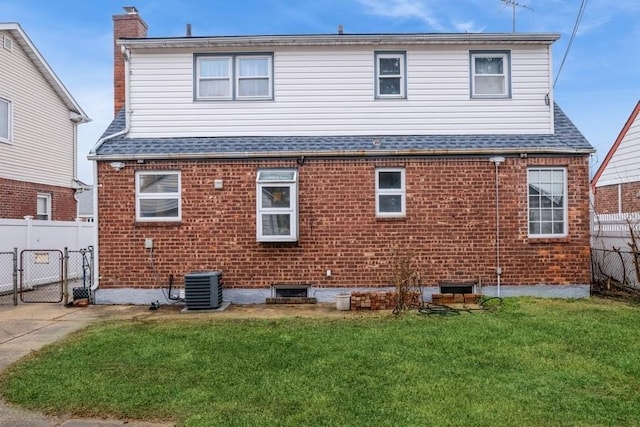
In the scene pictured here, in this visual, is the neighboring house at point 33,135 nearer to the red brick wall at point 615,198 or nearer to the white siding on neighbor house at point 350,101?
the white siding on neighbor house at point 350,101

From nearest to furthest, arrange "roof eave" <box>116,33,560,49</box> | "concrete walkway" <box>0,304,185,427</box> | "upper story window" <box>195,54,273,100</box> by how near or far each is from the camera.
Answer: "concrete walkway" <box>0,304,185,427</box> → "roof eave" <box>116,33,560,49</box> → "upper story window" <box>195,54,273,100</box>

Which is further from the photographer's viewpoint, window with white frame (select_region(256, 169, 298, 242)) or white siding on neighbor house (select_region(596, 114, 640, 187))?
white siding on neighbor house (select_region(596, 114, 640, 187))

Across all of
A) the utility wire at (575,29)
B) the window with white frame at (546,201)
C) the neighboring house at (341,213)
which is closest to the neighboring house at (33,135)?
the neighboring house at (341,213)

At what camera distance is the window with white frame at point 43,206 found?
16.8m

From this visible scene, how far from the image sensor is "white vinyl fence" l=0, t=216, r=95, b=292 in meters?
12.3

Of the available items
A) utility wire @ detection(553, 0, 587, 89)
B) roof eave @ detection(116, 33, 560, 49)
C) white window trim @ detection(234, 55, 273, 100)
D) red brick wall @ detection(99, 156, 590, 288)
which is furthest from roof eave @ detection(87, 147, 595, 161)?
roof eave @ detection(116, 33, 560, 49)

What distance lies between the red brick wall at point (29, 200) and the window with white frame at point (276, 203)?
9337mm

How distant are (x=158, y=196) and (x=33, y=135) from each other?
8666 mm

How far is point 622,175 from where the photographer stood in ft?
52.9

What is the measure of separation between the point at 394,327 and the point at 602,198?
43.6 ft

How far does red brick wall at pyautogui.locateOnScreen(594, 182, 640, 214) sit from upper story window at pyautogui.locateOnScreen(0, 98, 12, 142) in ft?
63.3

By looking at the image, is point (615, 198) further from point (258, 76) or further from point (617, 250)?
point (258, 76)

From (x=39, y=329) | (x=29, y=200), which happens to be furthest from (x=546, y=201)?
(x=29, y=200)

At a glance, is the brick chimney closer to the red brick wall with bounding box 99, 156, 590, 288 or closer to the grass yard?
the red brick wall with bounding box 99, 156, 590, 288
